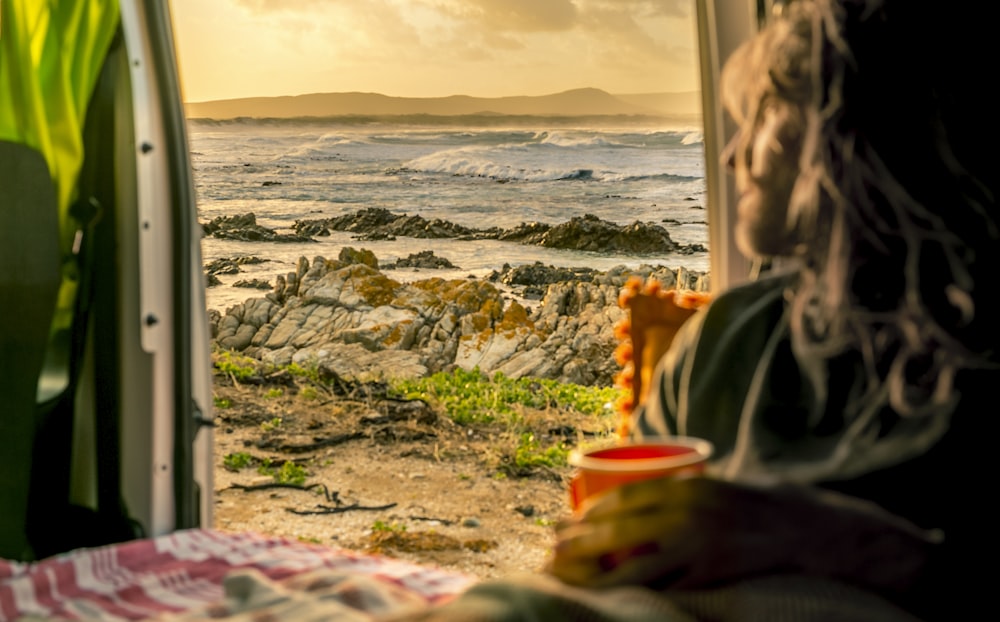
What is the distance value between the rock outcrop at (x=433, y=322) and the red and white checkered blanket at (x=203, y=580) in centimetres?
536

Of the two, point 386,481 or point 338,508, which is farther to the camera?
point 386,481

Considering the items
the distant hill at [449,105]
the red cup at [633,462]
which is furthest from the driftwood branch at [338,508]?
the red cup at [633,462]

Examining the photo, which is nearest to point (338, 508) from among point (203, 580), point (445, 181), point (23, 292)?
point (445, 181)

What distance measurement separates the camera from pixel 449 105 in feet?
24.1

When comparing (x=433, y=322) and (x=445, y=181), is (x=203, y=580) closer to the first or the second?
(x=433, y=322)

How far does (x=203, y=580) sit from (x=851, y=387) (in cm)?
95

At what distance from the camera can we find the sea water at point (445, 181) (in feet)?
23.1

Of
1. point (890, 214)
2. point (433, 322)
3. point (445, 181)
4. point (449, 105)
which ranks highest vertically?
point (449, 105)

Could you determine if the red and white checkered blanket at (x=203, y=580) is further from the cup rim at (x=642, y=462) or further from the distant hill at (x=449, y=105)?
the distant hill at (x=449, y=105)

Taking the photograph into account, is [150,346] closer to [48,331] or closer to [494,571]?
[48,331]

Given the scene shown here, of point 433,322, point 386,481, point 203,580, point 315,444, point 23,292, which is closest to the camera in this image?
point 203,580

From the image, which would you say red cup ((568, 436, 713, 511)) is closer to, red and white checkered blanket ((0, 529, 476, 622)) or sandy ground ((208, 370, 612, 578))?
red and white checkered blanket ((0, 529, 476, 622))

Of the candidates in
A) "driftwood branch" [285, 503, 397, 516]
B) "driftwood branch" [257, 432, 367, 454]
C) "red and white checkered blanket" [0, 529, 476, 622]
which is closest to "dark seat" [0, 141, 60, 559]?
"red and white checkered blanket" [0, 529, 476, 622]

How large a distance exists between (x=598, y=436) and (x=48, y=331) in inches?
181
